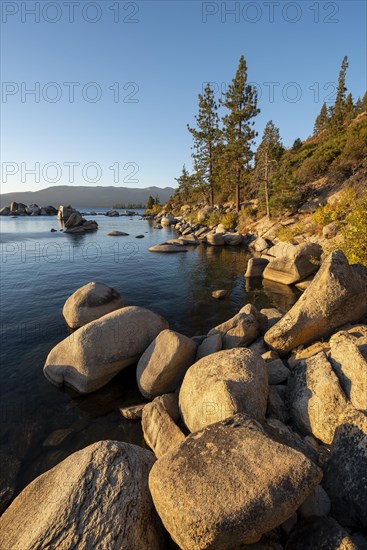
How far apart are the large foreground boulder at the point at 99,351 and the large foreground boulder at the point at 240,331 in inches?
97.5

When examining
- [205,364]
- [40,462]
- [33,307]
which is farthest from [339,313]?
[33,307]

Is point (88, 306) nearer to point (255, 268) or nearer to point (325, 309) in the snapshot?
point (325, 309)

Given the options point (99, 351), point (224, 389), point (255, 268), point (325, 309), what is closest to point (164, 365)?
point (99, 351)

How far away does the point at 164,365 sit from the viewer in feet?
23.9

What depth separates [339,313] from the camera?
332 inches

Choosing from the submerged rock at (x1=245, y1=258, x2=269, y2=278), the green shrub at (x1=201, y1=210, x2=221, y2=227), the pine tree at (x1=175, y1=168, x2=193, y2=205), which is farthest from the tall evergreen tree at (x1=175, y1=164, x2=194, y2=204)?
the submerged rock at (x1=245, y1=258, x2=269, y2=278)

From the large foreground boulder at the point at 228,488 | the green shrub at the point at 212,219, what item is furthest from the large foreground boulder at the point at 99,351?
the green shrub at the point at 212,219

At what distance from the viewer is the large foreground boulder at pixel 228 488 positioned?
319cm

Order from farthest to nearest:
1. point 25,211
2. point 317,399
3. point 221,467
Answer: point 25,211, point 317,399, point 221,467

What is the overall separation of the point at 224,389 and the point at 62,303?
12.4 m

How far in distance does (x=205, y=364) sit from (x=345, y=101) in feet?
296

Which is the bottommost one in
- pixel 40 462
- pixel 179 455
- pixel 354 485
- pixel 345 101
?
pixel 40 462

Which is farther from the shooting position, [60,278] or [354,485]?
[60,278]

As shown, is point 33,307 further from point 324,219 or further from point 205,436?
point 324,219
